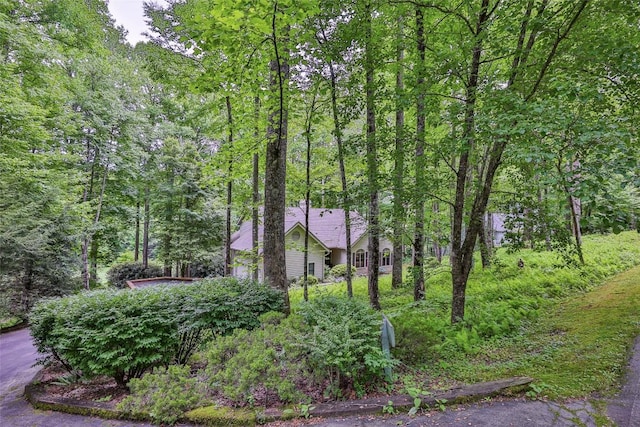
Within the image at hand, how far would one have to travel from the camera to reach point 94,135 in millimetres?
13594

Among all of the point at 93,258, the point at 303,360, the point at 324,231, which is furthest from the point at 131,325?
the point at 324,231

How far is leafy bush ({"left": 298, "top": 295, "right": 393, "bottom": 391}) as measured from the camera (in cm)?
304

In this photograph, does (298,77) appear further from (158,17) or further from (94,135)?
(94,135)

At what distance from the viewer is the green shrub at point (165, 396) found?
298 cm

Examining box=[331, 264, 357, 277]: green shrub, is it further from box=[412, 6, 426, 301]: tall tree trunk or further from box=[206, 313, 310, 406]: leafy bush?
box=[206, 313, 310, 406]: leafy bush

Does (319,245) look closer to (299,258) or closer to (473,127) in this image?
(299,258)

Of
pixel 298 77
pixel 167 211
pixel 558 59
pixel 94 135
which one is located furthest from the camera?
pixel 167 211

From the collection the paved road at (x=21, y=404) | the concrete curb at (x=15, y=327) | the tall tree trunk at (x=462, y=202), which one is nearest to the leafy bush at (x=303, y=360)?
the paved road at (x=21, y=404)

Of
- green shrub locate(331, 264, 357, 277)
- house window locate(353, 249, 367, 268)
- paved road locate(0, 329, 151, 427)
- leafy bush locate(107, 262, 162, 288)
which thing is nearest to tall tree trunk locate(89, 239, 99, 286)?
leafy bush locate(107, 262, 162, 288)

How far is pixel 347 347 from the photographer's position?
3.05 m

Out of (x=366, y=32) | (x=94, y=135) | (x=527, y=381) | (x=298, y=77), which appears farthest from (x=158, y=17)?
(x=527, y=381)

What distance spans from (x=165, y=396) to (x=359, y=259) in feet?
60.2

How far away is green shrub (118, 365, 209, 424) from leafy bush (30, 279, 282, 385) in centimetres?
55

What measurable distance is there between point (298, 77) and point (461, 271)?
513 centimetres
